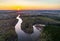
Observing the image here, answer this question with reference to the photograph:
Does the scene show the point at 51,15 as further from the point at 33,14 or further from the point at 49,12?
the point at 33,14

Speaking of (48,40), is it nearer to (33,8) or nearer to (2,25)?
(33,8)

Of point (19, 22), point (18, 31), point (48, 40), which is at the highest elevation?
point (19, 22)

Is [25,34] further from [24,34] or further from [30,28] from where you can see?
[30,28]

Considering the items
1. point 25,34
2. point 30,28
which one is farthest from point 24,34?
point 30,28

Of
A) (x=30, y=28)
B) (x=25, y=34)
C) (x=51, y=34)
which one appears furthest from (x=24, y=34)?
(x=51, y=34)

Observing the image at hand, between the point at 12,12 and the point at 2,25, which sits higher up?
the point at 12,12

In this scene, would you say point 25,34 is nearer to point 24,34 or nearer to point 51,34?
point 24,34

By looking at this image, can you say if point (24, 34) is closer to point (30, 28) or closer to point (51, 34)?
point (30, 28)

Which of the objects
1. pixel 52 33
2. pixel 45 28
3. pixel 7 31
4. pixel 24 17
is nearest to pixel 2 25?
pixel 7 31

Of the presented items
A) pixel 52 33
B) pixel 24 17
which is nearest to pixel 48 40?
pixel 52 33
